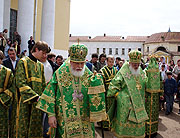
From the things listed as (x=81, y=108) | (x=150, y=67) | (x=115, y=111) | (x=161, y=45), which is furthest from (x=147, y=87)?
(x=161, y=45)

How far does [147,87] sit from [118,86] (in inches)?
31.7

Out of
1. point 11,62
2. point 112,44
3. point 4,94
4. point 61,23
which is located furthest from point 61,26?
point 112,44

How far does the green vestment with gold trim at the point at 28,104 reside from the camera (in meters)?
3.68

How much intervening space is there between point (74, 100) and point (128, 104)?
5.57 ft

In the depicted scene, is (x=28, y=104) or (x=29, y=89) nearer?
(x=29, y=89)

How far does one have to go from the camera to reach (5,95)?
3760mm

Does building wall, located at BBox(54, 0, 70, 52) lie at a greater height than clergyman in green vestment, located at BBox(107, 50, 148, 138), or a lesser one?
greater

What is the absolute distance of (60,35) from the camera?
23969 mm

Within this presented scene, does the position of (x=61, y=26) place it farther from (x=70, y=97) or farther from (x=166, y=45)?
(x=166, y=45)

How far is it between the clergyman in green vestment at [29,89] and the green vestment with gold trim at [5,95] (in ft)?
0.73

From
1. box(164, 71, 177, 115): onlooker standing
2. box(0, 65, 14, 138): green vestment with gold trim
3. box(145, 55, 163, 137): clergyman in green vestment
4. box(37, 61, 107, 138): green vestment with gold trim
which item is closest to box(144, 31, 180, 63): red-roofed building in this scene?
box(164, 71, 177, 115): onlooker standing

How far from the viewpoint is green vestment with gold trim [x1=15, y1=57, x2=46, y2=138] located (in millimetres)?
3684

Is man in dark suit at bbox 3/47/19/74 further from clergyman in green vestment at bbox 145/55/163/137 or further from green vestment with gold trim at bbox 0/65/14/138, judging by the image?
clergyman in green vestment at bbox 145/55/163/137

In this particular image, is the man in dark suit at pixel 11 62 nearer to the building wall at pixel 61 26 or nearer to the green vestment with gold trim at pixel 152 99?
the green vestment with gold trim at pixel 152 99
